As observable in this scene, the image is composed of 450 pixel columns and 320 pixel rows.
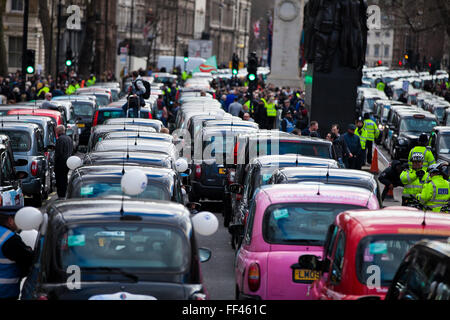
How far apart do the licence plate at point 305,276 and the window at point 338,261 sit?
1.41m

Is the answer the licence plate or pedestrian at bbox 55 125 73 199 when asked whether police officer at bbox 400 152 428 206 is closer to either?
the licence plate

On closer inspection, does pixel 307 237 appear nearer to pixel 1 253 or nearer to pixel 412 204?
pixel 1 253

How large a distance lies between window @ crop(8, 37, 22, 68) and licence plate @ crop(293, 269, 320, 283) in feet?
243

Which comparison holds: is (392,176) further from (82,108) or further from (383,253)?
Answer: (82,108)

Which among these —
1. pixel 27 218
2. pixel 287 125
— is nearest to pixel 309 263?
pixel 27 218

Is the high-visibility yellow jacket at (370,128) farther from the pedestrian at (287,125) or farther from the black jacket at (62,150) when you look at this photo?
the black jacket at (62,150)

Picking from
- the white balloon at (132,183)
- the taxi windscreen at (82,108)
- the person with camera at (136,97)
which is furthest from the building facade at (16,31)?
the white balloon at (132,183)

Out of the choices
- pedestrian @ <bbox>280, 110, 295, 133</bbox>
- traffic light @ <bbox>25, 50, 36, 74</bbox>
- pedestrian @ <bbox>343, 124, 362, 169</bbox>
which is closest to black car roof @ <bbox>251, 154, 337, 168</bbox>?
pedestrian @ <bbox>343, 124, 362, 169</bbox>

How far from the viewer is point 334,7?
3161 cm

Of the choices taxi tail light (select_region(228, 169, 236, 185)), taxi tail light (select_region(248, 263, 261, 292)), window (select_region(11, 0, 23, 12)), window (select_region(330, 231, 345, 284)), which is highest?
window (select_region(11, 0, 23, 12))

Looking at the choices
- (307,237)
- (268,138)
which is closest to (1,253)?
(307,237)

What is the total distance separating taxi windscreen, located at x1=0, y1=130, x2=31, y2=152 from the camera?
20.8 meters

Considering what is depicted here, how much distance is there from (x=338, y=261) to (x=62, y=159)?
13538mm

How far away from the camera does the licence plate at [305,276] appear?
10.3m
